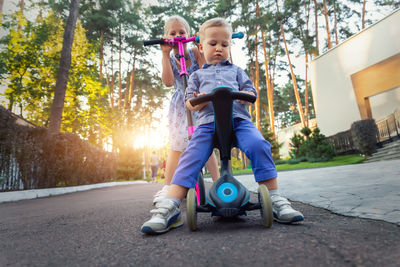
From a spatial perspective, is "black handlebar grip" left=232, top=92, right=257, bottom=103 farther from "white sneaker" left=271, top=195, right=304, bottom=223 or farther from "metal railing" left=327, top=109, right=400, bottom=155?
"metal railing" left=327, top=109, right=400, bottom=155

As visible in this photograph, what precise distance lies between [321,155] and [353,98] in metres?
4.68

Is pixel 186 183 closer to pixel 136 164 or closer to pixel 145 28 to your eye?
pixel 136 164

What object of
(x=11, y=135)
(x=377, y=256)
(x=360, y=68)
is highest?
(x=360, y=68)

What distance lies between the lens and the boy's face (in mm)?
1898

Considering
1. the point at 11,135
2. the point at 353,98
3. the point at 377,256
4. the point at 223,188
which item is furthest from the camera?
the point at 353,98

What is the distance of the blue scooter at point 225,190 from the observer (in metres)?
1.44

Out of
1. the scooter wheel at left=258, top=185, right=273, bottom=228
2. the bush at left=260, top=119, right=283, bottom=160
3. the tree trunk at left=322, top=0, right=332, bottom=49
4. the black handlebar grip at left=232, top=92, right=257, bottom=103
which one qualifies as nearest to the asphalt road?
the scooter wheel at left=258, top=185, right=273, bottom=228

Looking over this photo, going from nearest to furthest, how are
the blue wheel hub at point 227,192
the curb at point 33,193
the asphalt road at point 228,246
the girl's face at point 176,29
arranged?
the asphalt road at point 228,246 < the blue wheel hub at point 227,192 < the girl's face at point 176,29 < the curb at point 33,193

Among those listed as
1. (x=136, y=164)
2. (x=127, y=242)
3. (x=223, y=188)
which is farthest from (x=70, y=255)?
(x=136, y=164)

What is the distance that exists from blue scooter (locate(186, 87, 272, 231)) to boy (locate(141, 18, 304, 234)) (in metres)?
0.11

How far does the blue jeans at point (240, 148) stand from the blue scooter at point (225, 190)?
86 mm

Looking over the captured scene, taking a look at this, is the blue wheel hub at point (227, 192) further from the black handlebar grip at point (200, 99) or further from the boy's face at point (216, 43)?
the boy's face at point (216, 43)

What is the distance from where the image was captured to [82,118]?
10867 millimetres

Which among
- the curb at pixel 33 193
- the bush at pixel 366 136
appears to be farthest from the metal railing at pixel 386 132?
the curb at pixel 33 193
